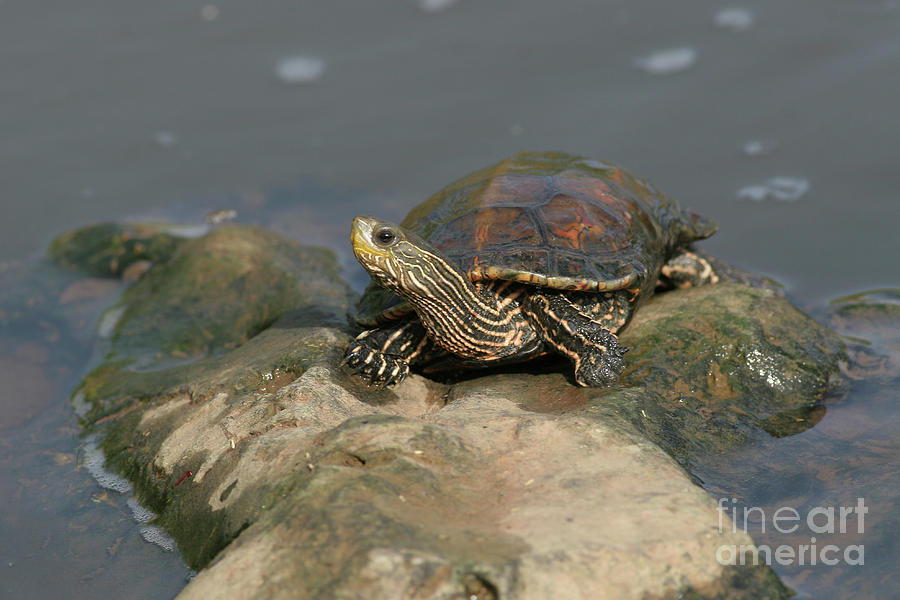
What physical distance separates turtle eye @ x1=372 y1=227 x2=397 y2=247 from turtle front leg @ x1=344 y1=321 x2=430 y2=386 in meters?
0.71

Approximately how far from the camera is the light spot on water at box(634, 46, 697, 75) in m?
9.16

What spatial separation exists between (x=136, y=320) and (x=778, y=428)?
15.0ft

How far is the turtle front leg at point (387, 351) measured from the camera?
4.71m

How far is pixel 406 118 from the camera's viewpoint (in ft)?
30.0

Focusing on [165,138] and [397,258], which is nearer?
[397,258]

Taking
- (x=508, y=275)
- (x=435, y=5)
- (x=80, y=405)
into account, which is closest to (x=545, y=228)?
(x=508, y=275)

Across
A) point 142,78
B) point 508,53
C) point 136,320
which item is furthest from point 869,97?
point 142,78

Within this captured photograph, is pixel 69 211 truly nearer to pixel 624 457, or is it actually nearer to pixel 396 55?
pixel 396 55

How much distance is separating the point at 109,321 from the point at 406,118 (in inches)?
155

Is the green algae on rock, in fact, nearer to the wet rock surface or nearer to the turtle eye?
the wet rock surface

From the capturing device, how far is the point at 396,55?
9.82 meters

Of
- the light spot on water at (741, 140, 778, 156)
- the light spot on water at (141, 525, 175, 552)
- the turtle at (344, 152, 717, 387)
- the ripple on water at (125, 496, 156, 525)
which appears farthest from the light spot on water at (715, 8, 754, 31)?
the light spot on water at (141, 525, 175, 552)

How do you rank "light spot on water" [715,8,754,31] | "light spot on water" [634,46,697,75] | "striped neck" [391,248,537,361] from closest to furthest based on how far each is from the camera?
"striped neck" [391,248,537,361] → "light spot on water" [634,46,697,75] → "light spot on water" [715,8,754,31]

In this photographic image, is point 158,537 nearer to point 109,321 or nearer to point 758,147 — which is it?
point 109,321
